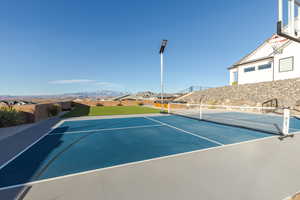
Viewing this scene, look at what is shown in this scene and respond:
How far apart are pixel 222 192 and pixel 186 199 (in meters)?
0.66

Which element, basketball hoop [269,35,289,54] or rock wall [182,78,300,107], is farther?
basketball hoop [269,35,289,54]

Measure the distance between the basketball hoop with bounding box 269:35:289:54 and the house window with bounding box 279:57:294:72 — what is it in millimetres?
1367

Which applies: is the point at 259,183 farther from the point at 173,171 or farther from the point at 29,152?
the point at 29,152

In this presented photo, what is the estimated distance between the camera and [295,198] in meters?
1.99

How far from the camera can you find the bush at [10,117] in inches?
283

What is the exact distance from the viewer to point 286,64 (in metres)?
16.0

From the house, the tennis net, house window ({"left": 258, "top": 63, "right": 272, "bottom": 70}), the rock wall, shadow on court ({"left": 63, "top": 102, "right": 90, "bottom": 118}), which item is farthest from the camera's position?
house window ({"left": 258, "top": 63, "right": 272, "bottom": 70})

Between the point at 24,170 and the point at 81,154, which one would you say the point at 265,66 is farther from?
the point at 24,170

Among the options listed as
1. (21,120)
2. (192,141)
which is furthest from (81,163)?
(21,120)

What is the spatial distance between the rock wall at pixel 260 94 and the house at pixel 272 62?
2.33m

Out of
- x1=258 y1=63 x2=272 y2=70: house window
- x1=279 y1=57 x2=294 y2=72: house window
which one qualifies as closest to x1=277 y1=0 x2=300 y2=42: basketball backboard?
x1=279 y1=57 x2=294 y2=72: house window

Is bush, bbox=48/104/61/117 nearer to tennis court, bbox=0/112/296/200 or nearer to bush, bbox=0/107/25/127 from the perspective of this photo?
bush, bbox=0/107/25/127

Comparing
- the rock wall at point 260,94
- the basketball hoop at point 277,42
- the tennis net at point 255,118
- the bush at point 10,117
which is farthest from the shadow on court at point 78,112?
the basketball hoop at point 277,42

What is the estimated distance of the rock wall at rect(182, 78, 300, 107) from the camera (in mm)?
12780
